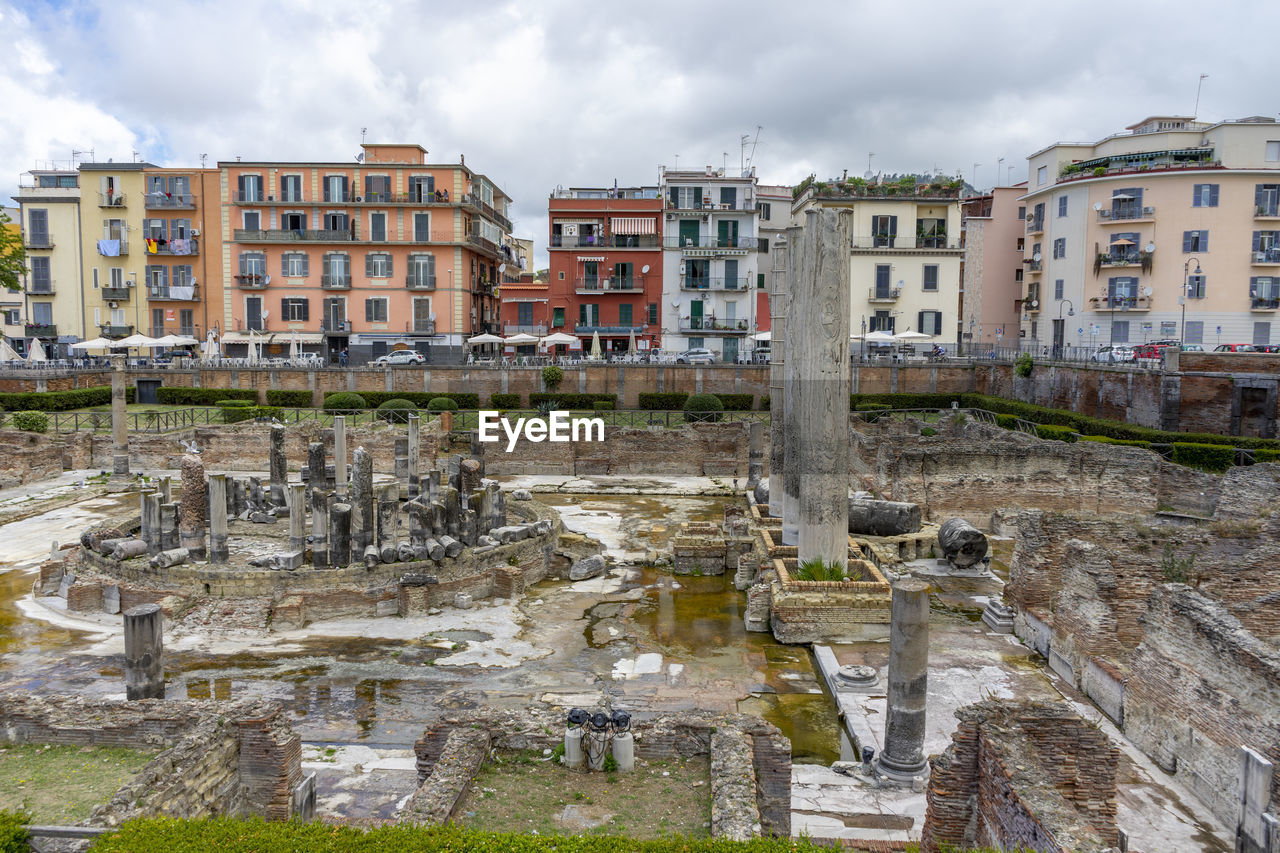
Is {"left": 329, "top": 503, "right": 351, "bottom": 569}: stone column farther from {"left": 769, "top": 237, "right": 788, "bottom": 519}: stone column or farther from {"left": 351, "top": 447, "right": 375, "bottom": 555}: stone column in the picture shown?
{"left": 769, "top": 237, "right": 788, "bottom": 519}: stone column

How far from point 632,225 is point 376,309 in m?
15.5

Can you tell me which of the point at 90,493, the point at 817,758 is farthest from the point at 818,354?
the point at 90,493

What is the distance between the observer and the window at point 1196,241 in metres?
44.8

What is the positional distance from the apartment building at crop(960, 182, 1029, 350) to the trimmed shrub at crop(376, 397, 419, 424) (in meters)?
34.9

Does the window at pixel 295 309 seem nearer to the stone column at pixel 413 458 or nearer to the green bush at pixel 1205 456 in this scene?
the stone column at pixel 413 458

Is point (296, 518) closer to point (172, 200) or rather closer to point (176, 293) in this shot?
point (176, 293)

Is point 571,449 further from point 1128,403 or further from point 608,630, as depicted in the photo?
point 1128,403

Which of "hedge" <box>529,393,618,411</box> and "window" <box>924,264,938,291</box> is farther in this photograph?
"window" <box>924,264,938,291</box>

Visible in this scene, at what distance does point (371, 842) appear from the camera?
286 inches

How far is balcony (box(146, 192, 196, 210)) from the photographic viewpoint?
2184 inches

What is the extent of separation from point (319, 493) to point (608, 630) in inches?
250

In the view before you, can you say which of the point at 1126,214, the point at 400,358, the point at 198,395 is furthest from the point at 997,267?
the point at 198,395

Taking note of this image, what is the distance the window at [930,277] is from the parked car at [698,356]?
1253cm

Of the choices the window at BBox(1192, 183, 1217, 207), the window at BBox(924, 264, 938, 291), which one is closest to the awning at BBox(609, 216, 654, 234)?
the window at BBox(924, 264, 938, 291)
